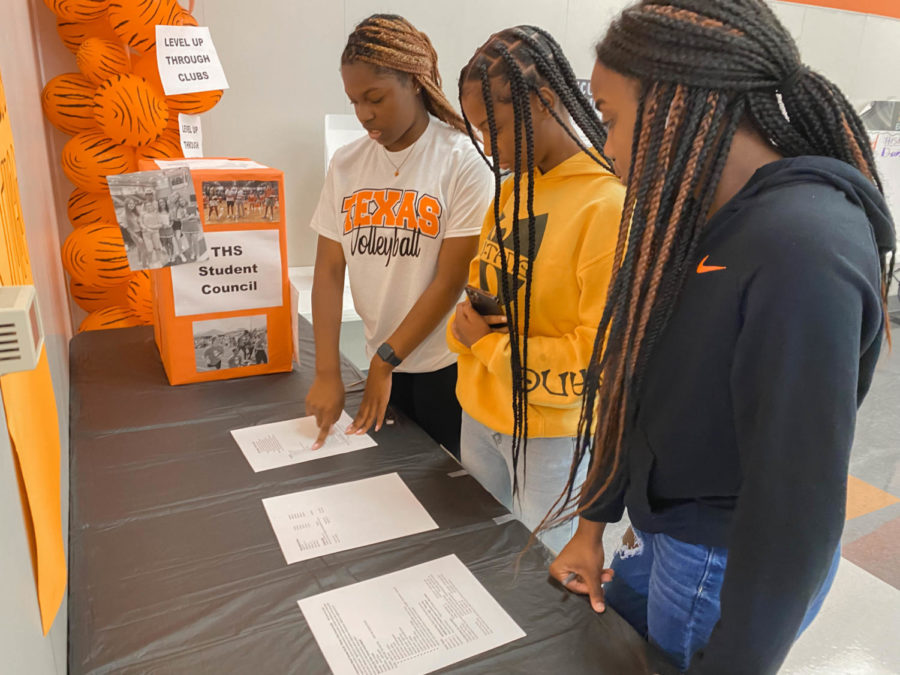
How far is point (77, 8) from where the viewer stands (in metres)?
1.79

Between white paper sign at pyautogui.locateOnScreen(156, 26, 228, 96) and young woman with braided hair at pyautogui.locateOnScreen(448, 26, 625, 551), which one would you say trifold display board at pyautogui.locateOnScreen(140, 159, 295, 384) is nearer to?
young woman with braided hair at pyautogui.locateOnScreen(448, 26, 625, 551)

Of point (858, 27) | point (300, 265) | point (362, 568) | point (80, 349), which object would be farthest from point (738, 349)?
point (858, 27)

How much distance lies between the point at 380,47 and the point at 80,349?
41.1 inches

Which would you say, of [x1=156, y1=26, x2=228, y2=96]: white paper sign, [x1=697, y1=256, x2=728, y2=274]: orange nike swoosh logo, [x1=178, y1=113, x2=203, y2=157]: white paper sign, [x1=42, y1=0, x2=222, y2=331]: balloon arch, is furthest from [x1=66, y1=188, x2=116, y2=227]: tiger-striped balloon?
[x1=697, y1=256, x2=728, y2=274]: orange nike swoosh logo

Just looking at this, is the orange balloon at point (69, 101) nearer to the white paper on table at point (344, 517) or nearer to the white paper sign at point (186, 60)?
the white paper sign at point (186, 60)

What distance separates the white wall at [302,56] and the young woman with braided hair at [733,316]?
2419 millimetres

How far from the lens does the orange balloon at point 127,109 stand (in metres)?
1.81

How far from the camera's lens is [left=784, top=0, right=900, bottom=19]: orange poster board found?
4035mm

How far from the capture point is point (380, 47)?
1.16 meters

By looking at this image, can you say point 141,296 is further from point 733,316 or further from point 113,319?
point 733,316

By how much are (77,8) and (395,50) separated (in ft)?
3.94

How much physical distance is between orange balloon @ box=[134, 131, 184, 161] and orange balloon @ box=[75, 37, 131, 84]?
0.21 metres

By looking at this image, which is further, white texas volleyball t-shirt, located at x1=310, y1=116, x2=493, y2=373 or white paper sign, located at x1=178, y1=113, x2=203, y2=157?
white paper sign, located at x1=178, y1=113, x2=203, y2=157

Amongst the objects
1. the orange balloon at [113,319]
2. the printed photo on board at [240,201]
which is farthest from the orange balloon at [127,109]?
the printed photo on board at [240,201]
